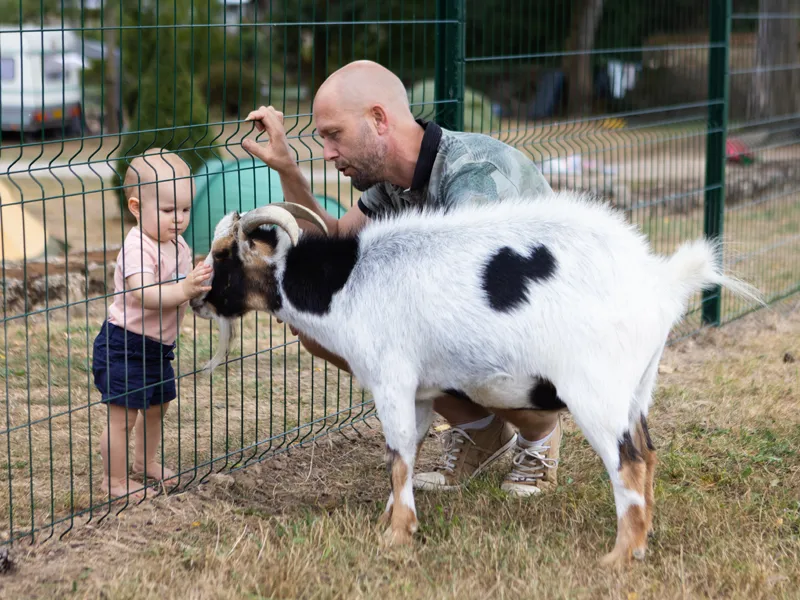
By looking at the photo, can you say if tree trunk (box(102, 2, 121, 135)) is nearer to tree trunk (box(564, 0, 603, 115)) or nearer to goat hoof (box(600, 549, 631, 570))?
tree trunk (box(564, 0, 603, 115))

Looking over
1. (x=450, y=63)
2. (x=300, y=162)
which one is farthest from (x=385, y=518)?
(x=450, y=63)

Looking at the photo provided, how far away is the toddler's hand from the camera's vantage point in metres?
3.70

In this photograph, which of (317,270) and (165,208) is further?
(165,208)

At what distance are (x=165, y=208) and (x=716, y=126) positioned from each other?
4.66m

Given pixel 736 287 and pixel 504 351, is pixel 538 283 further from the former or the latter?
pixel 736 287

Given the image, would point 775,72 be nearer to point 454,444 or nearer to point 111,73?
point 454,444

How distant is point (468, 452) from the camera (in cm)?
447

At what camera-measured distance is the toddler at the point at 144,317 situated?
392 centimetres

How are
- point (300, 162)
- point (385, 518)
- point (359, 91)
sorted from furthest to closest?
point (300, 162), point (359, 91), point (385, 518)

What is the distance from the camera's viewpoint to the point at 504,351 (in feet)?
11.2

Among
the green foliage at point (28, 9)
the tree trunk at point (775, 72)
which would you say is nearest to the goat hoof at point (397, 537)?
the tree trunk at point (775, 72)

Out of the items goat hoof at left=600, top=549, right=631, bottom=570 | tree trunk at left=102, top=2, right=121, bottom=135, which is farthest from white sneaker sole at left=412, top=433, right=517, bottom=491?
tree trunk at left=102, top=2, right=121, bottom=135

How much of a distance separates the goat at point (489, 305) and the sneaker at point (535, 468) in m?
0.69

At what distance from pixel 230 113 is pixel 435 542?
65.0 ft
